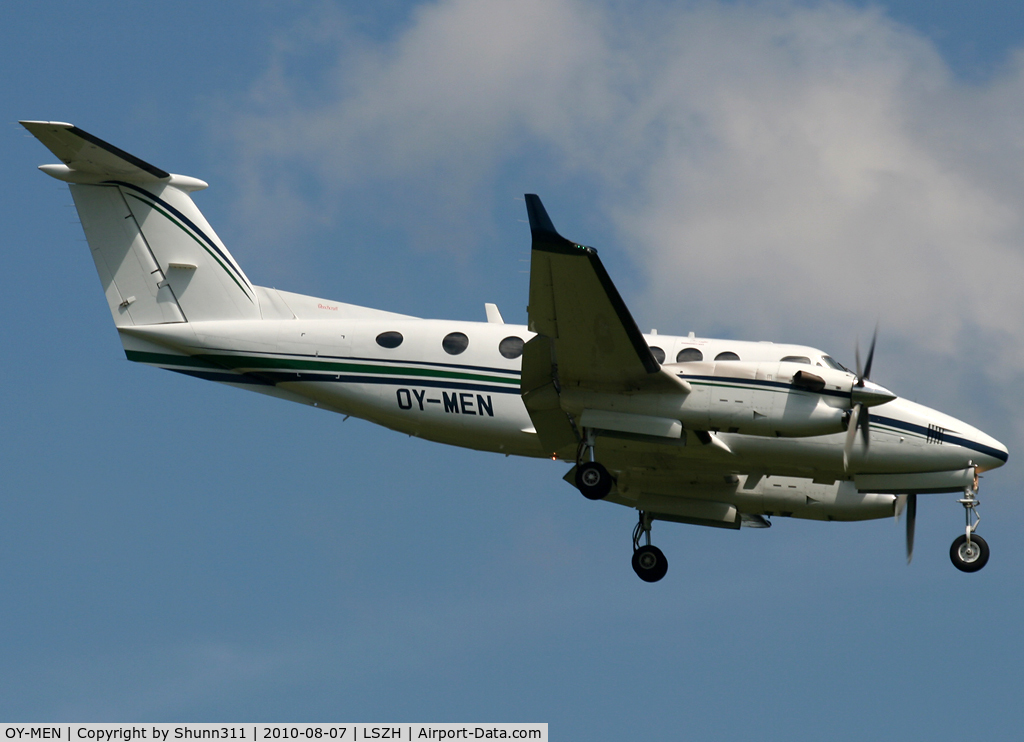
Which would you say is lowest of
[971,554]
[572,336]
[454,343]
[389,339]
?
[971,554]

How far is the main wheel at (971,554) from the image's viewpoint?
2027 centimetres

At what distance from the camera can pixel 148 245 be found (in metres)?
23.2

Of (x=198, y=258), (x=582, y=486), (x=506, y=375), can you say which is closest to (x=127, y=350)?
(x=198, y=258)

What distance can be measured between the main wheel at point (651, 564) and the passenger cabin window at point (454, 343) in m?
5.80

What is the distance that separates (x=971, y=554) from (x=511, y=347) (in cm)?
836

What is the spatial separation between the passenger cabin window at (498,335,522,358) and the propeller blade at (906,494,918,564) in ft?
26.6

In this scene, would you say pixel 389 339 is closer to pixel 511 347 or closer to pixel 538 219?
pixel 511 347

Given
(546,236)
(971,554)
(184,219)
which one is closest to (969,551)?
(971,554)

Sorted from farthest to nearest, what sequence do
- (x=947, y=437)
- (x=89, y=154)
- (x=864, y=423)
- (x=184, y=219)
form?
(x=184, y=219) < (x=89, y=154) < (x=947, y=437) < (x=864, y=423)

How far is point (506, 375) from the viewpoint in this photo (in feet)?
68.8

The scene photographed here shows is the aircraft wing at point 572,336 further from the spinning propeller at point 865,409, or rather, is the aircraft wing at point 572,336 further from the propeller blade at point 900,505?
the propeller blade at point 900,505

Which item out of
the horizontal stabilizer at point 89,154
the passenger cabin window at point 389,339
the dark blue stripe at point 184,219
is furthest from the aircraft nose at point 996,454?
the horizontal stabilizer at point 89,154

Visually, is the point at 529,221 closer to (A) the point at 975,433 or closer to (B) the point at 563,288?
(B) the point at 563,288

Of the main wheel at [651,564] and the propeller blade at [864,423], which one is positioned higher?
the propeller blade at [864,423]
